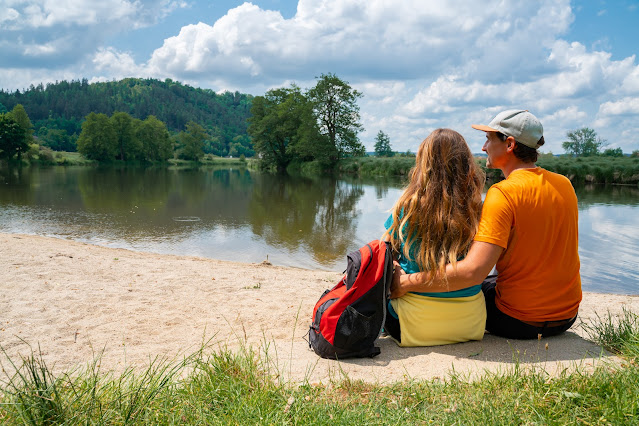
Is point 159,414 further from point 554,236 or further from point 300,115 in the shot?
point 300,115

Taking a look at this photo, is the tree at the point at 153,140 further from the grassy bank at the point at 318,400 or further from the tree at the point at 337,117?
the grassy bank at the point at 318,400

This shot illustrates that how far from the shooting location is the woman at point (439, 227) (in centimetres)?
312

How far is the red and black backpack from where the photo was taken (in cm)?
317

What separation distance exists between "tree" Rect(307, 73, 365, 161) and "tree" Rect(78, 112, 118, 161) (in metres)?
38.8

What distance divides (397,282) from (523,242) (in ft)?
3.05

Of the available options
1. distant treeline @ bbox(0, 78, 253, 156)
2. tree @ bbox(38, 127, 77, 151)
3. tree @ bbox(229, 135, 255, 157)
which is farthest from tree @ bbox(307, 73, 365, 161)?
tree @ bbox(229, 135, 255, 157)

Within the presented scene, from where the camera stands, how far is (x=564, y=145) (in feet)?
210

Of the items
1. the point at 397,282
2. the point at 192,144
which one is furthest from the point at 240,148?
the point at 397,282

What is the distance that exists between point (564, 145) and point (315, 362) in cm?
7146

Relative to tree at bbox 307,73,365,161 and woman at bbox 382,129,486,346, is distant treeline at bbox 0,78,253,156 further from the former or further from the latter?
woman at bbox 382,129,486,346

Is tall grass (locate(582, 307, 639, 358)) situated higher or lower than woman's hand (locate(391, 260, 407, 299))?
lower

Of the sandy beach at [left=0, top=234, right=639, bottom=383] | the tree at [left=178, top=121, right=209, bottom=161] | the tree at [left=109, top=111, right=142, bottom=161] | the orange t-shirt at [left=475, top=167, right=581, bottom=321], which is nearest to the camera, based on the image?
the orange t-shirt at [left=475, top=167, right=581, bottom=321]

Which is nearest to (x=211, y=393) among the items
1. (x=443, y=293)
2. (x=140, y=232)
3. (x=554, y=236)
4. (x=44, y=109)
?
(x=443, y=293)

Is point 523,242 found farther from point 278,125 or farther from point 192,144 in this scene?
point 192,144
